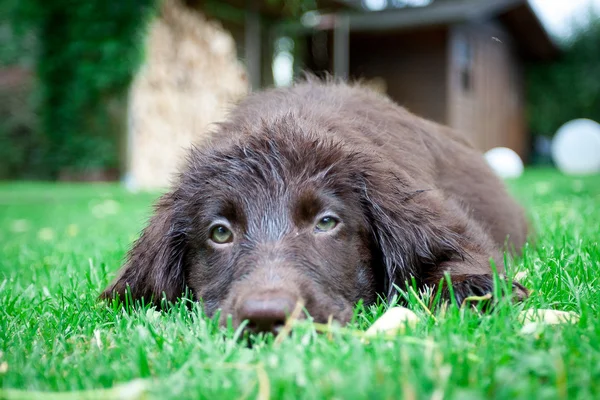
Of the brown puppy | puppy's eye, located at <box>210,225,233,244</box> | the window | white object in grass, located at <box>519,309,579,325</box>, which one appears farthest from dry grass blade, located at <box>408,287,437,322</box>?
the window

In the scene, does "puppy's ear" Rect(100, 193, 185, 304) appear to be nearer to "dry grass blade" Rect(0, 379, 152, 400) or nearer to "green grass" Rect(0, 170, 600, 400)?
"green grass" Rect(0, 170, 600, 400)

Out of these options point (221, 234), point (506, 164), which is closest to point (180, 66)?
point (506, 164)

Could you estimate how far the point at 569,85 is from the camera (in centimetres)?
2752

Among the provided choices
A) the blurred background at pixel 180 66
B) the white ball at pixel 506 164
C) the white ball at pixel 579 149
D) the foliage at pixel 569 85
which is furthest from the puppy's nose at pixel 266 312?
the foliage at pixel 569 85

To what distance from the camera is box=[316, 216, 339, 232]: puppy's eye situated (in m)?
2.65

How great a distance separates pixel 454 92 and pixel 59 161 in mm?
12746

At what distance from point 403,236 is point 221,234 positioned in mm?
801

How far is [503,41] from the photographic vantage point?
25.3 m

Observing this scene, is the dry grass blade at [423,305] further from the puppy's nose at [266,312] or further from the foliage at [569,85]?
the foliage at [569,85]

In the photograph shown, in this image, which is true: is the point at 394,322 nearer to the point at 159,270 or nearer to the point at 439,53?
the point at 159,270

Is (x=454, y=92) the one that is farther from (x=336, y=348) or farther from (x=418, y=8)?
(x=336, y=348)

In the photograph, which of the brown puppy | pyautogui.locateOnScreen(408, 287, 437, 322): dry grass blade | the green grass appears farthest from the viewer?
the brown puppy

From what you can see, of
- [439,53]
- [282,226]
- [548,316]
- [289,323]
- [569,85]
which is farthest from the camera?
[569,85]

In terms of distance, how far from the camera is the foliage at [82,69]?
14062 millimetres
